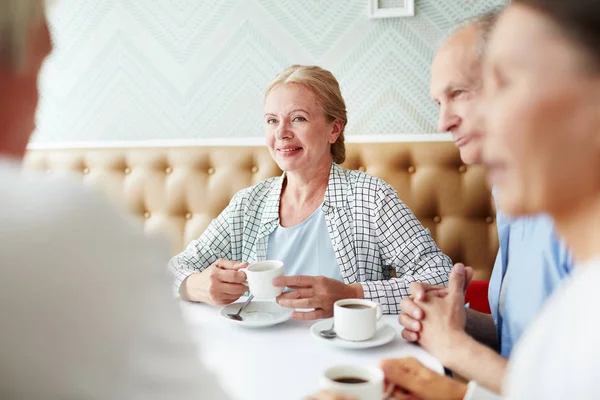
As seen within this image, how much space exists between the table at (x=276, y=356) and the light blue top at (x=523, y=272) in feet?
0.74

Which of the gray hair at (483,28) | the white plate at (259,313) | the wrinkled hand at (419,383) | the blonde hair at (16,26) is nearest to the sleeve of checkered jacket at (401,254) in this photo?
the white plate at (259,313)

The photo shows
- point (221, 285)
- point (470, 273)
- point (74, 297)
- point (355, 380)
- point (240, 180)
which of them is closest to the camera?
point (74, 297)

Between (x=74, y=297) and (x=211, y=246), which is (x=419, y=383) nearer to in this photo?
(x=74, y=297)

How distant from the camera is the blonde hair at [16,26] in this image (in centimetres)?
51

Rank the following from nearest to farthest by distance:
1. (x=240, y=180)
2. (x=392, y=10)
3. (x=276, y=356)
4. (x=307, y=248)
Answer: (x=276, y=356), (x=307, y=248), (x=392, y=10), (x=240, y=180)

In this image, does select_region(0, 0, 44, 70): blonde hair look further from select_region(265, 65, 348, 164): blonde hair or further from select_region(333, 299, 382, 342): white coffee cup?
select_region(265, 65, 348, 164): blonde hair

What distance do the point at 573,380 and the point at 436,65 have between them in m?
1.03

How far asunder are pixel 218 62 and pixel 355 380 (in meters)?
2.00

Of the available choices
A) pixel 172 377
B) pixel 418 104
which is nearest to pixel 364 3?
pixel 418 104

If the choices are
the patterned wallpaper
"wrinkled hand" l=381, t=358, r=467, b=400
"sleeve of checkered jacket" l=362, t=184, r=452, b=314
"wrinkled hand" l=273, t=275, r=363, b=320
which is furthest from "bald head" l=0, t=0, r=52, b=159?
the patterned wallpaper

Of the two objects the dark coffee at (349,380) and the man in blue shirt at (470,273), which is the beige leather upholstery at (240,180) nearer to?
the man in blue shirt at (470,273)

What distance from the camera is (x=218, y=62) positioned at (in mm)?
2520

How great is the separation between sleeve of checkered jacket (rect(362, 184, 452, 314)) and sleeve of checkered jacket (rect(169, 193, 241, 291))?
52 centimetres

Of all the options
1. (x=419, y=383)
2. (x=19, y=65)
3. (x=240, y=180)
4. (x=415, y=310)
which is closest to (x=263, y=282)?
(x=415, y=310)
